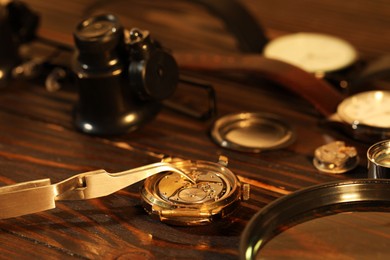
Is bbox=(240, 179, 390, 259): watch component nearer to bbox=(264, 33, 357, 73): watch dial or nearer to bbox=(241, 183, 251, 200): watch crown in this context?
bbox=(241, 183, 251, 200): watch crown

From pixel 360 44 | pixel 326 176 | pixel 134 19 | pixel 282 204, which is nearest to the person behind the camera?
pixel 282 204

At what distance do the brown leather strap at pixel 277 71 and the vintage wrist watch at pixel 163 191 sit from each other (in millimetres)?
333

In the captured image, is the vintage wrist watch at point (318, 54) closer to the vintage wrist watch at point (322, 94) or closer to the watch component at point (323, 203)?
the vintage wrist watch at point (322, 94)

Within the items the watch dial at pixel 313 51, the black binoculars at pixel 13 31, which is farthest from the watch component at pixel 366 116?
the black binoculars at pixel 13 31

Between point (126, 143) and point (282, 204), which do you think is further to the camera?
point (126, 143)

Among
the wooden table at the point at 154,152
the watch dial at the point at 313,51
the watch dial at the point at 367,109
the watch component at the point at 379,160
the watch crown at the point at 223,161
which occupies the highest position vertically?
the watch component at the point at 379,160

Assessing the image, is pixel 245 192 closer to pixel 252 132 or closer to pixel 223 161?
pixel 223 161

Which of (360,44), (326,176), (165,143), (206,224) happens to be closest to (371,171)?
(326,176)

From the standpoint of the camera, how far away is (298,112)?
1551 mm

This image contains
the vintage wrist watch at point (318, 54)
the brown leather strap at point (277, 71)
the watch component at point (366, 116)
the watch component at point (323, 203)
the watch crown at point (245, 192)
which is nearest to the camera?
the watch component at point (323, 203)

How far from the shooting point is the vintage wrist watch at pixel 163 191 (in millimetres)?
1164

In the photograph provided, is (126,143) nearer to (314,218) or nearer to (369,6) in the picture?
(314,218)

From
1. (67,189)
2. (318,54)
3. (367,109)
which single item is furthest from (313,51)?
(67,189)

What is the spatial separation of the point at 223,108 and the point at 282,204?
19.3 inches
